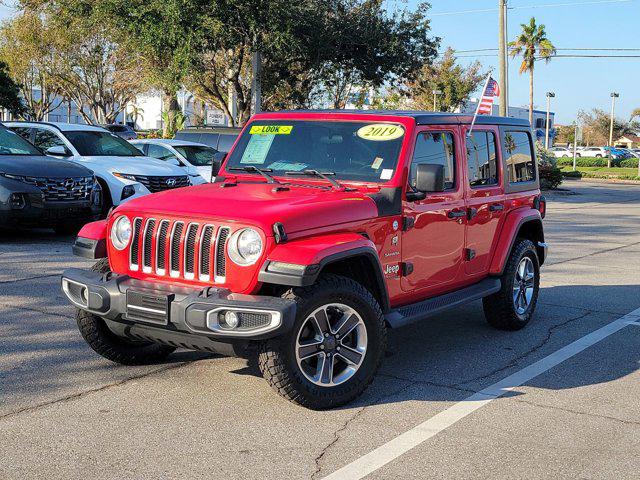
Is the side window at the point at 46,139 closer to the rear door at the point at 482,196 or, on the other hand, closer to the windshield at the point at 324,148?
the windshield at the point at 324,148

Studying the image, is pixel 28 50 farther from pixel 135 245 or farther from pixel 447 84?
pixel 135 245

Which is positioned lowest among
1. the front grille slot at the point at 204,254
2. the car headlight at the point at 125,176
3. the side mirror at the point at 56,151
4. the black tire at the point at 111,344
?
the black tire at the point at 111,344

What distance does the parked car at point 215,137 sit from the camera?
19.4 metres

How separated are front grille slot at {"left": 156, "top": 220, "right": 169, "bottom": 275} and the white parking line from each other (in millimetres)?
1738

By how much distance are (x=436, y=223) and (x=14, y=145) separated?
842 cm

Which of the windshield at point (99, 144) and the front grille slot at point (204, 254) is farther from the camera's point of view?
the windshield at point (99, 144)

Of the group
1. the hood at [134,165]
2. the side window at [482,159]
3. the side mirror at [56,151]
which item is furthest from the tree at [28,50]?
the side window at [482,159]

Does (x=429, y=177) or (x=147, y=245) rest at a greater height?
(x=429, y=177)

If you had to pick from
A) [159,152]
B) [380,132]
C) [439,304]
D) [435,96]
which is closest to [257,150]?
[380,132]

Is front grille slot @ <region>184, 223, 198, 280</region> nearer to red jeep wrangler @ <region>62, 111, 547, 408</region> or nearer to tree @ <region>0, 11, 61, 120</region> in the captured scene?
red jeep wrangler @ <region>62, 111, 547, 408</region>

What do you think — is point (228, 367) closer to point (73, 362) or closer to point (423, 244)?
point (73, 362)

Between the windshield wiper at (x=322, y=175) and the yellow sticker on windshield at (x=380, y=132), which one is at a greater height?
the yellow sticker on windshield at (x=380, y=132)

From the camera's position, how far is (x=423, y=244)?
6.01m

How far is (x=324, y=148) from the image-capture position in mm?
6105
